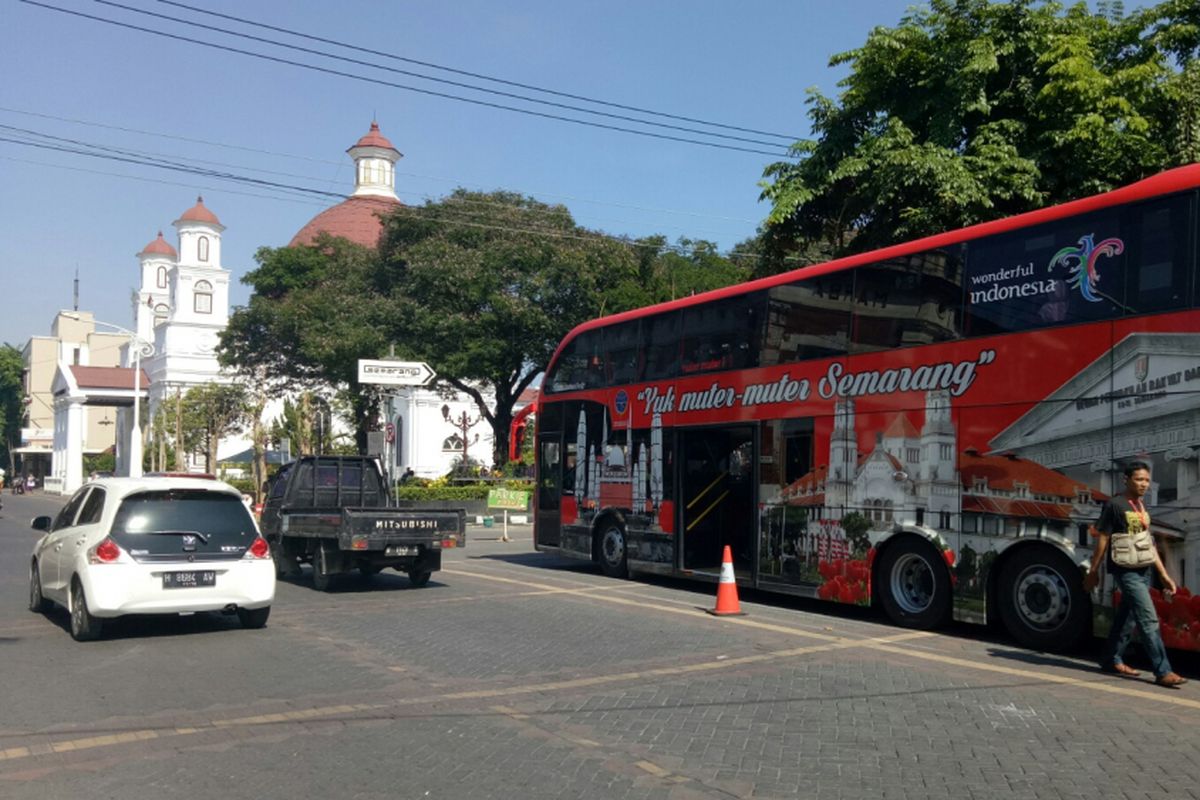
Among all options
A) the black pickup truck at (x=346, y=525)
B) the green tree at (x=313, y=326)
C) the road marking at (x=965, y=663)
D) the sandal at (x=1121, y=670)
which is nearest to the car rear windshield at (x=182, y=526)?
the black pickup truck at (x=346, y=525)

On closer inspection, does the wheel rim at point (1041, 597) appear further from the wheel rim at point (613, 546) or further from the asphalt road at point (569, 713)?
the wheel rim at point (613, 546)

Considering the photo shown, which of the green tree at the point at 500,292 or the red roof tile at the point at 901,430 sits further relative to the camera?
the green tree at the point at 500,292

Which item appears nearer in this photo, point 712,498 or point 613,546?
point 712,498

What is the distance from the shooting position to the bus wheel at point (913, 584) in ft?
35.5

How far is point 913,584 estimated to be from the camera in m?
11.3

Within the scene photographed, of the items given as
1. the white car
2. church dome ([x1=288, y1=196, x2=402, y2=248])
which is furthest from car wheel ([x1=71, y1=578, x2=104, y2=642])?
church dome ([x1=288, y1=196, x2=402, y2=248])

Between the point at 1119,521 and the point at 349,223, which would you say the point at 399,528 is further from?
the point at 349,223

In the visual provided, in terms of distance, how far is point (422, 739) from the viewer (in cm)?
650

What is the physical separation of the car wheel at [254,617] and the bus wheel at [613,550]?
6.57 metres

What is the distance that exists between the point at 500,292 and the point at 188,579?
1067 inches

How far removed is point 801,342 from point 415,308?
85.1 ft

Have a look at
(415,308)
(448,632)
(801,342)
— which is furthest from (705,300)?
(415,308)

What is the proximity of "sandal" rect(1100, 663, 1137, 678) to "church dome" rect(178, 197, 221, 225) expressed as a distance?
275 ft

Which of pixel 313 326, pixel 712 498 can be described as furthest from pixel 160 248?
pixel 712 498
